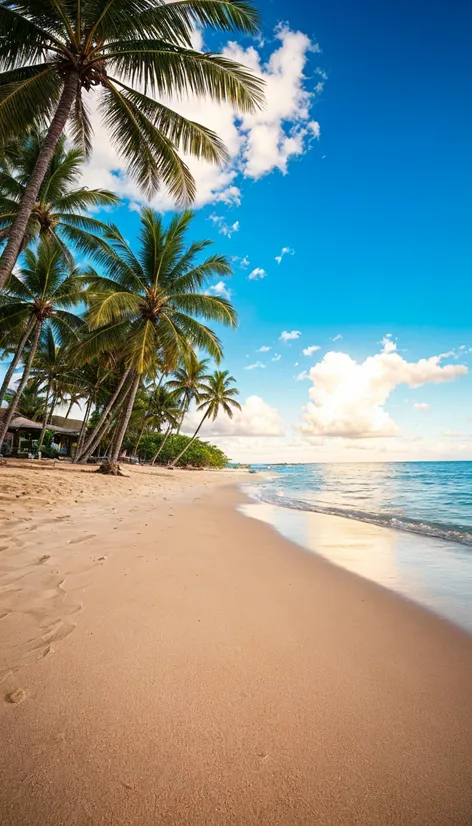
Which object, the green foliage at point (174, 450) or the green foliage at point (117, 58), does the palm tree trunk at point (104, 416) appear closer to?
the green foliage at point (117, 58)

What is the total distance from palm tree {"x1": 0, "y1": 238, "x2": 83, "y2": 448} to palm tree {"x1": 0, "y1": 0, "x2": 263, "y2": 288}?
6680 mm

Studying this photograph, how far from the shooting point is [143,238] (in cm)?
1488

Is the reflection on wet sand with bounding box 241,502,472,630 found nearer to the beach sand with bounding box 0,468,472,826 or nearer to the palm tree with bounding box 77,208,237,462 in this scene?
the beach sand with bounding box 0,468,472,826

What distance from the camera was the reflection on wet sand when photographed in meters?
3.64

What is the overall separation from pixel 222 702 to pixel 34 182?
29.6ft

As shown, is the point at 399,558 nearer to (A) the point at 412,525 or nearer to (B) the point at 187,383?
(A) the point at 412,525

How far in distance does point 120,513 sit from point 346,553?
179 inches

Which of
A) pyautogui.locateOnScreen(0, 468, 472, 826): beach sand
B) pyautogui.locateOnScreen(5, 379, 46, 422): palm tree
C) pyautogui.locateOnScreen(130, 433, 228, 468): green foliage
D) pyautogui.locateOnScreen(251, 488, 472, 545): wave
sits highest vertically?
pyautogui.locateOnScreen(5, 379, 46, 422): palm tree

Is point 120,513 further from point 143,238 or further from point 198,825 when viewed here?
point 143,238

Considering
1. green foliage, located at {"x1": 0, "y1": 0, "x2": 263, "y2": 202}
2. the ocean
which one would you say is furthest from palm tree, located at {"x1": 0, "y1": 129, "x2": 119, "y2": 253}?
the ocean

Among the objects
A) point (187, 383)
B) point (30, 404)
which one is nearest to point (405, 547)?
point (187, 383)

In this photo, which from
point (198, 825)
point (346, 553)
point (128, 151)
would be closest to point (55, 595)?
point (198, 825)

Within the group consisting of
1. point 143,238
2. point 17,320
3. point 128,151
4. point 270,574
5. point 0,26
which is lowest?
point 270,574

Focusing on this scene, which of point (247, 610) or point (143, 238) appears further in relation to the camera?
point (143, 238)
